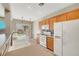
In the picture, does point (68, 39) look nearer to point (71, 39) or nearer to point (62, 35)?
point (71, 39)

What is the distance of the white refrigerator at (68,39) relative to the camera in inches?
68.4

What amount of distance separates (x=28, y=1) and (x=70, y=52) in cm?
128

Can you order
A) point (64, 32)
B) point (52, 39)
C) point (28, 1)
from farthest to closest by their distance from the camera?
point (52, 39) < point (64, 32) < point (28, 1)

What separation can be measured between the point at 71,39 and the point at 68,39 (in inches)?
2.6

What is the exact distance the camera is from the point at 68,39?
6.05 ft

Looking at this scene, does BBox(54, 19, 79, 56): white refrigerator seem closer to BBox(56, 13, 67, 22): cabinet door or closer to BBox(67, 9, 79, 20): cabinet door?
BBox(56, 13, 67, 22): cabinet door

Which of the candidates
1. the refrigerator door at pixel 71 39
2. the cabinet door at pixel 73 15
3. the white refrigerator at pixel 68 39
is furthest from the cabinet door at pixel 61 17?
the refrigerator door at pixel 71 39

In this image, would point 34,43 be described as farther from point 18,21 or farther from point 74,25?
point 74,25

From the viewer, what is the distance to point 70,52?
1.82 m

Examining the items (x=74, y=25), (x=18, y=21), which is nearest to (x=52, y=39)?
(x=74, y=25)

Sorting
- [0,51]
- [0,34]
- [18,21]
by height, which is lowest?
[0,51]

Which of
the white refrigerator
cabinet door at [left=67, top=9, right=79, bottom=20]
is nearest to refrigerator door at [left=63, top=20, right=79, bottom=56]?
the white refrigerator

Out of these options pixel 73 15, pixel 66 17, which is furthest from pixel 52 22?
pixel 73 15

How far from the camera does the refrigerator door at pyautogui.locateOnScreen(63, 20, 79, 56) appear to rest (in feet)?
5.65
